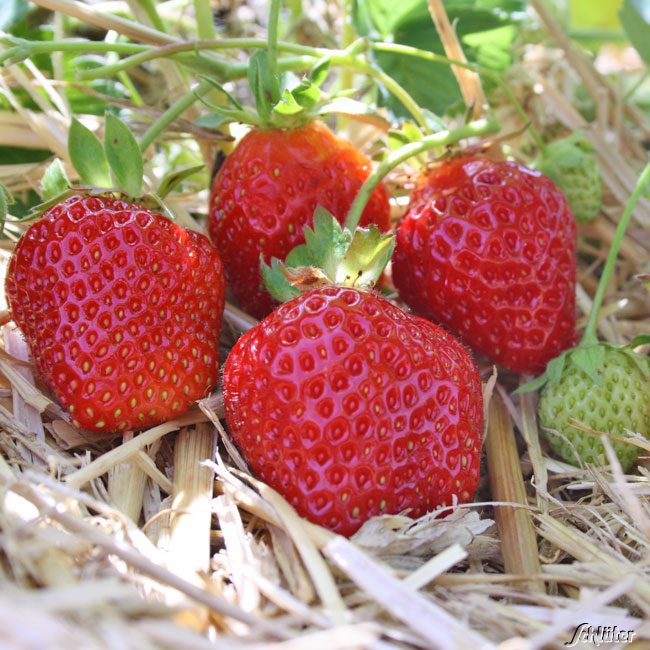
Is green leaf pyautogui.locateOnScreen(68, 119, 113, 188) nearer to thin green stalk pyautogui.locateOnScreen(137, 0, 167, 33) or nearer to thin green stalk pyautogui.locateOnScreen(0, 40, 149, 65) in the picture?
thin green stalk pyautogui.locateOnScreen(0, 40, 149, 65)

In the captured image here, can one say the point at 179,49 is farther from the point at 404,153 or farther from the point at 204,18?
the point at 404,153

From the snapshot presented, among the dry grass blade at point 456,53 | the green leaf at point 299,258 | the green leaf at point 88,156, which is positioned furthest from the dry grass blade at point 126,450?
the dry grass blade at point 456,53

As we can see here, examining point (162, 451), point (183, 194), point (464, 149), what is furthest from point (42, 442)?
point (464, 149)

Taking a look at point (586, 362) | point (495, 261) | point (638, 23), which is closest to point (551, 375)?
point (586, 362)

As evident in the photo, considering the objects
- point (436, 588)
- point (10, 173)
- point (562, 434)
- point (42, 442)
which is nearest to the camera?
point (436, 588)

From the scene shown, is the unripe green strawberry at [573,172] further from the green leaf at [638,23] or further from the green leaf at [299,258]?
the green leaf at [299,258]

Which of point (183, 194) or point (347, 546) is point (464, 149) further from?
point (347, 546)

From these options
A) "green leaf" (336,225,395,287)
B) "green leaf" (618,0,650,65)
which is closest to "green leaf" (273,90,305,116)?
"green leaf" (336,225,395,287)
